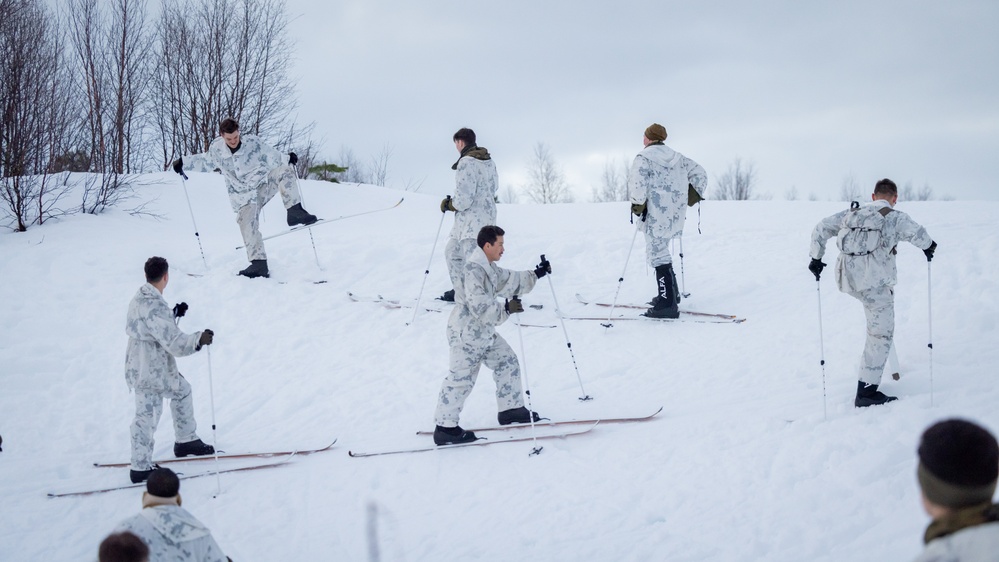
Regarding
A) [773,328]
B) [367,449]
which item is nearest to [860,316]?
[773,328]

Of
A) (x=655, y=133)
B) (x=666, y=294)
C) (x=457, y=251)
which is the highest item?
(x=655, y=133)

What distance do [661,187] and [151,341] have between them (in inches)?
223

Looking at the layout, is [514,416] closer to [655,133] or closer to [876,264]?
[876,264]

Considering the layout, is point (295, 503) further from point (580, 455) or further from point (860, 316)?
point (860, 316)

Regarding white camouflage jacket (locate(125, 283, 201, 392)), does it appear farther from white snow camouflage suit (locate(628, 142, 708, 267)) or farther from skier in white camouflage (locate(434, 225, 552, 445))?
white snow camouflage suit (locate(628, 142, 708, 267))

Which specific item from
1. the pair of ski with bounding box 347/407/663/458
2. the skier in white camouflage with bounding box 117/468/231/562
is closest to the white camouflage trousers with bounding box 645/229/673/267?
the pair of ski with bounding box 347/407/663/458

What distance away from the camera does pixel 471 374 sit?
606 centimetres

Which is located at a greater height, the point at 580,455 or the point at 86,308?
the point at 86,308

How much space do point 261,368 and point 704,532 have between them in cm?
580

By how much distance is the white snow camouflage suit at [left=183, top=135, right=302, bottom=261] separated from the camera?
1030 centimetres

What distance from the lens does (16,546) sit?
523 cm

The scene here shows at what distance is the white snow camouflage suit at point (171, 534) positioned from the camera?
3.10 metres

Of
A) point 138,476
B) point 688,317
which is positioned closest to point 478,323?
point 138,476

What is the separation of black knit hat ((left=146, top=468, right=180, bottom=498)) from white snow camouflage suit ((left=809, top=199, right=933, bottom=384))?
194 inches
